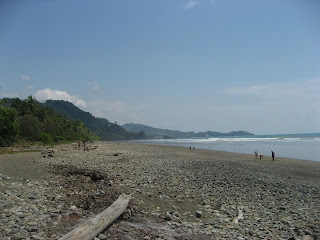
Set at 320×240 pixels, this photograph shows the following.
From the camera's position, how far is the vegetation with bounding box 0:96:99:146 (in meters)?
40.0

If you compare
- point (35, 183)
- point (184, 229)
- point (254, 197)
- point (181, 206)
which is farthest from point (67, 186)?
point (254, 197)

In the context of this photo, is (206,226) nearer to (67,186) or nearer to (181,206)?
(181,206)

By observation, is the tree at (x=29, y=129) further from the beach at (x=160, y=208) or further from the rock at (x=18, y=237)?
the rock at (x=18, y=237)

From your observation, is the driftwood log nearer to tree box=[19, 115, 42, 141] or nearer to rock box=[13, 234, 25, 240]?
rock box=[13, 234, 25, 240]

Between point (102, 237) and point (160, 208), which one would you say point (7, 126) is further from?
point (102, 237)

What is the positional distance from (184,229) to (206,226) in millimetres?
771

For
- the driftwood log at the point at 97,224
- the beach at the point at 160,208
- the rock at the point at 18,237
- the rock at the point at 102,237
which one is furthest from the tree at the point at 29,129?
the rock at the point at 102,237

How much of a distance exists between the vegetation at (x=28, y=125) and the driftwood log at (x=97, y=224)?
36.7 m

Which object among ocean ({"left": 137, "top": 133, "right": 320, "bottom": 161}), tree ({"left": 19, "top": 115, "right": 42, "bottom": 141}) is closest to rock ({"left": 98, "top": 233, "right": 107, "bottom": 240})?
ocean ({"left": 137, "top": 133, "right": 320, "bottom": 161})

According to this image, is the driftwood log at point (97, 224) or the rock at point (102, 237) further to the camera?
the rock at point (102, 237)

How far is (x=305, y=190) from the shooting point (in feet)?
43.3

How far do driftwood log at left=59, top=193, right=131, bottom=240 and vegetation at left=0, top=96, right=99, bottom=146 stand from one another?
36.7 m

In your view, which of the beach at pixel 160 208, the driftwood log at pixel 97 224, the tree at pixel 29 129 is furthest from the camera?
the tree at pixel 29 129

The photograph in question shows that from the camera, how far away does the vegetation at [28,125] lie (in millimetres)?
40031
